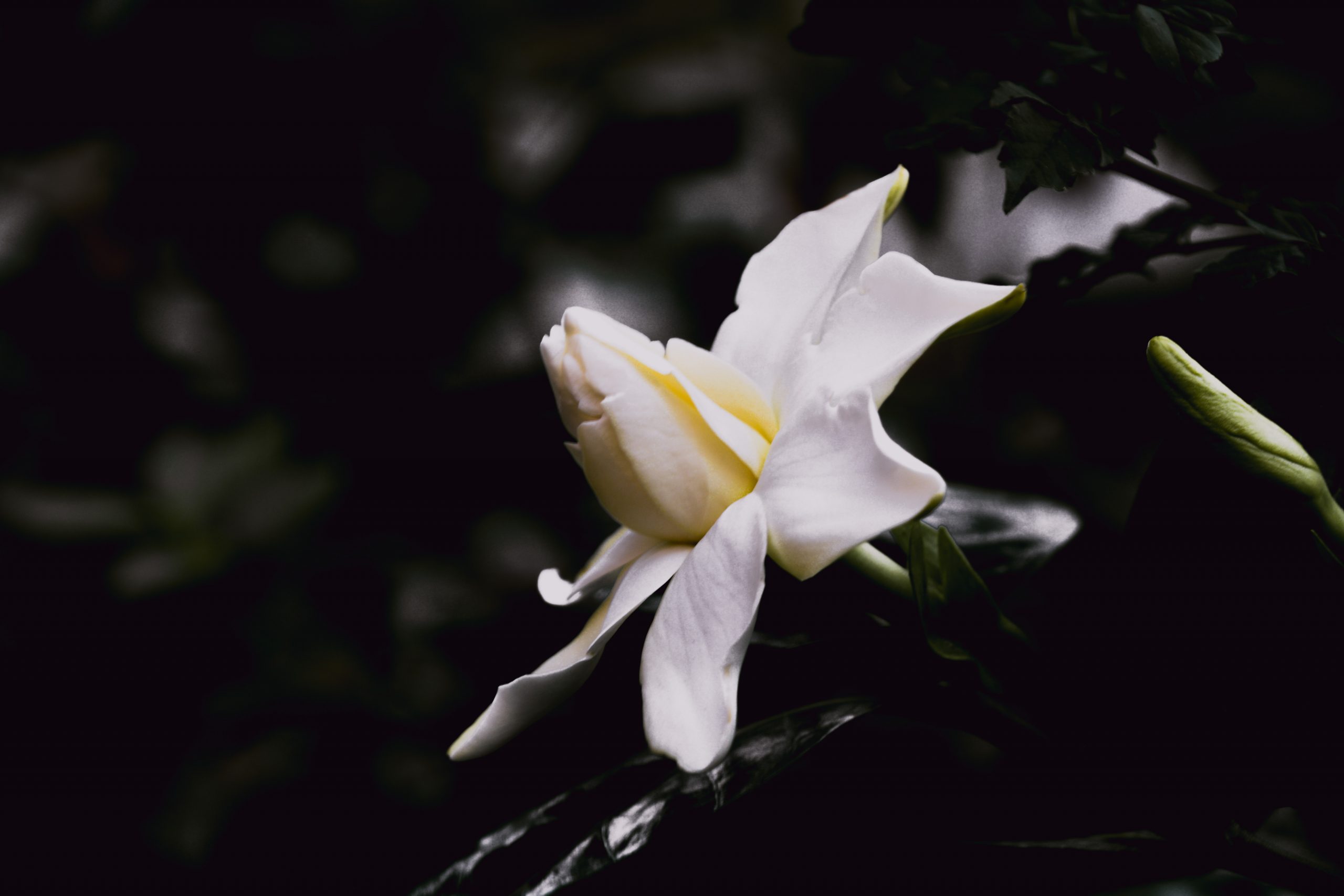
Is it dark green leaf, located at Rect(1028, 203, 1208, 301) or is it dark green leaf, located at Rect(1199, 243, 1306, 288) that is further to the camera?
dark green leaf, located at Rect(1028, 203, 1208, 301)

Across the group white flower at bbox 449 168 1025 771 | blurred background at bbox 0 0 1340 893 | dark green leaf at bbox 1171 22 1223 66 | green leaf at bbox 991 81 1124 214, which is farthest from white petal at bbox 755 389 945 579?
blurred background at bbox 0 0 1340 893

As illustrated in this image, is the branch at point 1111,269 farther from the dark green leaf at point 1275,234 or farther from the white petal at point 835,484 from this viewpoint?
the white petal at point 835,484

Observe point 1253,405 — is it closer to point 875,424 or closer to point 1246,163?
point 875,424

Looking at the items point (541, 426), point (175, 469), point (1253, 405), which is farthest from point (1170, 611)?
point (175, 469)

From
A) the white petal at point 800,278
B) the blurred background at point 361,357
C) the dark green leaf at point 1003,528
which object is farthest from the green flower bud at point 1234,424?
the blurred background at point 361,357

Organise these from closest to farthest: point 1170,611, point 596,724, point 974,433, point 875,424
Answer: point 875,424 < point 1170,611 < point 596,724 < point 974,433

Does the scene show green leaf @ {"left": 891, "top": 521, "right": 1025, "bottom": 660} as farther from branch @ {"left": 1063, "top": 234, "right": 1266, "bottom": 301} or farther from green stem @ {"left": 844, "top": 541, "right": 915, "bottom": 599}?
branch @ {"left": 1063, "top": 234, "right": 1266, "bottom": 301}

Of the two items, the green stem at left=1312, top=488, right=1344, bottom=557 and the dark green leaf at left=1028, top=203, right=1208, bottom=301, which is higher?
the dark green leaf at left=1028, top=203, right=1208, bottom=301
